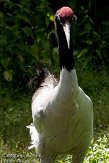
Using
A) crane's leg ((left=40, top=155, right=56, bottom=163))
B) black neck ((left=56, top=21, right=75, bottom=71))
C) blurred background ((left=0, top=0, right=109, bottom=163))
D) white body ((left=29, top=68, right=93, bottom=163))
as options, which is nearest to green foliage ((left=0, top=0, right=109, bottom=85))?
blurred background ((left=0, top=0, right=109, bottom=163))

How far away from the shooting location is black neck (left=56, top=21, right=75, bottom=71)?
5.19 metres

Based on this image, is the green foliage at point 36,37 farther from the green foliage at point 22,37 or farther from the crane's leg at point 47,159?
the crane's leg at point 47,159

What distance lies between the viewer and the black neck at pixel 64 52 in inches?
204

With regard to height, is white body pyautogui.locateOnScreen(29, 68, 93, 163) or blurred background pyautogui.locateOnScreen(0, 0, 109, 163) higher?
blurred background pyautogui.locateOnScreen(0, 0, 109, 163)

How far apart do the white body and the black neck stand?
6 centimetres

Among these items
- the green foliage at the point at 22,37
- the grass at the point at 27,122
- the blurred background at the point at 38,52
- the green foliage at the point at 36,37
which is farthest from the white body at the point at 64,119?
the green foliage at the point at 22,37

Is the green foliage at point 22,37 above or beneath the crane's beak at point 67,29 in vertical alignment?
above

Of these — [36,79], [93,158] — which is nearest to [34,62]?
[36,79]

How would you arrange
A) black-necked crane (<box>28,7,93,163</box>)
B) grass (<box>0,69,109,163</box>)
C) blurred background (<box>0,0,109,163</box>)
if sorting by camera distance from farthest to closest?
1. blurred background (<box>0,0,109,163</box>)
2. grass (<box>0,69,109,163</box>)
3. black-necked crane (<box>28,7,93,163</box>)

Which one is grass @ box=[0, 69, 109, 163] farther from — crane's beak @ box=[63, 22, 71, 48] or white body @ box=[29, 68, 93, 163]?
crane's beak @ box=[63, 22, 71, 48]

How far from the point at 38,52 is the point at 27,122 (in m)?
1.84

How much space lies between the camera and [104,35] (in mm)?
10016

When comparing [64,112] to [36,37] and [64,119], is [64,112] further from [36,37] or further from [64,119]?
[36,37]

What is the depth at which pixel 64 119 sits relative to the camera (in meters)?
5.18
